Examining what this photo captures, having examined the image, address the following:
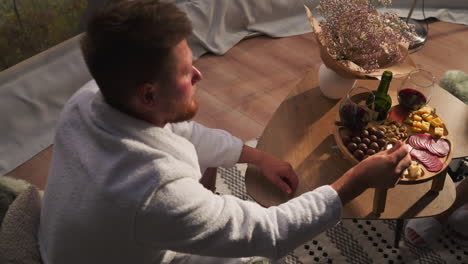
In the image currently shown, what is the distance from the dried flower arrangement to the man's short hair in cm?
75

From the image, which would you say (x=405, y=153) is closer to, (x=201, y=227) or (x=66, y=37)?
(x=201, y=227)

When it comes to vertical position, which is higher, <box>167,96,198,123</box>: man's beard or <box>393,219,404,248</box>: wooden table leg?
<box>167,96,198,123</box>: man's beard

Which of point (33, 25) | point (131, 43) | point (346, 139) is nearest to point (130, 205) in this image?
point (131, 43)

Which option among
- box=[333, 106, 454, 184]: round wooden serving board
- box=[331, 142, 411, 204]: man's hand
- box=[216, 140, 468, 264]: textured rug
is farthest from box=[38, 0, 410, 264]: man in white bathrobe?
box=[216, 140, 468, 264]: textured rug

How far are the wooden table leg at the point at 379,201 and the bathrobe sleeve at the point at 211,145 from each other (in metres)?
0.47

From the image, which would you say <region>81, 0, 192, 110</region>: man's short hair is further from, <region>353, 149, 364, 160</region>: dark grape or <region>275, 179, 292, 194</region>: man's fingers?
<region>353, 149, 364, 160</region>: dark grape

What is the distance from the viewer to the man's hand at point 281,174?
4.78ft

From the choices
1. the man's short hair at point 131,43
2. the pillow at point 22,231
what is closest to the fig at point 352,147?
the man's short hair at point 131,43

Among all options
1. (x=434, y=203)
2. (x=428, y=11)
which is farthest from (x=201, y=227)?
(x=428, y=11)

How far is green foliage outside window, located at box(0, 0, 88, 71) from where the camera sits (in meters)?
2.16

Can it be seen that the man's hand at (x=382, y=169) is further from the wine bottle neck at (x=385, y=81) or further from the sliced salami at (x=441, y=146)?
the wine bottle neck at (x=385, y=81)

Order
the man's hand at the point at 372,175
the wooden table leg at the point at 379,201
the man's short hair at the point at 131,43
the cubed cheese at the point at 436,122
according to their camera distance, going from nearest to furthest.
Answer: the man's short hair at the point at 131,43 → the man's hand at the point at 372,175 → the wooden table leg at the point at 379,201 → the cubed cheese at the point at 436,122

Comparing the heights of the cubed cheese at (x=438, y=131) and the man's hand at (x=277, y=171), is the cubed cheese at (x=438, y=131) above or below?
above

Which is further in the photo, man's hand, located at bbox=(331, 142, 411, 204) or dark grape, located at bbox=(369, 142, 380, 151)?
dark grape, located at bbox=(369, 142, 380, 151)
